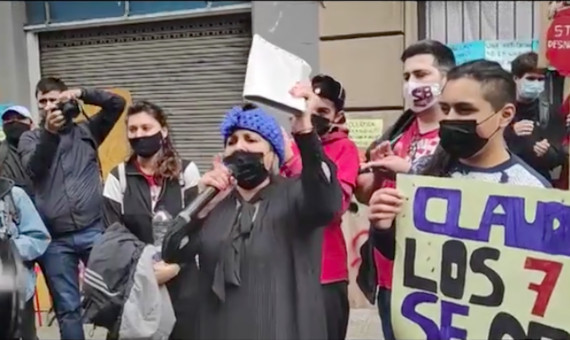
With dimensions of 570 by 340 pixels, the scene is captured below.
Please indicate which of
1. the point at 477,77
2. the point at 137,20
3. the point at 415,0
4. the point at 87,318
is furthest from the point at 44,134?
the point at 415,0

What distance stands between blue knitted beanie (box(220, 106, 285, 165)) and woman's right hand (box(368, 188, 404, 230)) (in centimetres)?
41

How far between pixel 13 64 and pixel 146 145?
82 cm

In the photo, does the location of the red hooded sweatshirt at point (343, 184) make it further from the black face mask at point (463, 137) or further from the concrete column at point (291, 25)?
the concrete column at point (291, 25)

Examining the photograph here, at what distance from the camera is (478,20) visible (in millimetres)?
6965

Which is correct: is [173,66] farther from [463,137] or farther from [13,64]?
[463,137]

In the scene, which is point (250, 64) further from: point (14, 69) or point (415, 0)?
point (415, 0)

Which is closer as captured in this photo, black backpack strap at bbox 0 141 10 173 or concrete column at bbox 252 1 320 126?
black backpack strap at bbox 0 141 10 173

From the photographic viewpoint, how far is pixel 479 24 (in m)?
6.96

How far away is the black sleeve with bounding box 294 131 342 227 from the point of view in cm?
269

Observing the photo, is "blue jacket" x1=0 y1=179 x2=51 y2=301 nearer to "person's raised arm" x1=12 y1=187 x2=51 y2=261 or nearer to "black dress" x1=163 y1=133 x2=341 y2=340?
"person's raised arm" x1=12 y1=187 x2=51 y2=261

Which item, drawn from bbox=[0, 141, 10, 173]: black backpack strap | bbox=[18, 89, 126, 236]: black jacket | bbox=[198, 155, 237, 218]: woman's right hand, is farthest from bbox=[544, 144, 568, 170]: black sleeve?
bbox=[0, 141, 10, 173]: black backpack strap

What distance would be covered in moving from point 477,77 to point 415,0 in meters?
4.43

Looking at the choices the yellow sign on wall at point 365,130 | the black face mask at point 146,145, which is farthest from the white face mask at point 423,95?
the yellow sign on wall at point 365,130

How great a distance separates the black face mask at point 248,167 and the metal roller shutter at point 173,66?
59.5 inches
